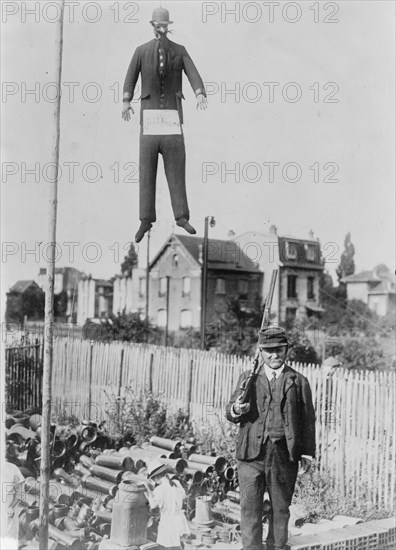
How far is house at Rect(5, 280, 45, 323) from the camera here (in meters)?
7.18

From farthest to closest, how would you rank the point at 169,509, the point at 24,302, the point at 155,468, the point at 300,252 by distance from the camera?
1. the point at 300,252
2. the point at 24,302
3. the point at 155,468
4. the point at 169,509

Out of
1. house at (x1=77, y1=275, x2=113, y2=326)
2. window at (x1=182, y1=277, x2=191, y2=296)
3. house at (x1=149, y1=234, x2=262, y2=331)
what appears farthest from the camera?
window at (x1=182, y1=277, x2=191, y2=296)

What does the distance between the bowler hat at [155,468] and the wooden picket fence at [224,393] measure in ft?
5.24

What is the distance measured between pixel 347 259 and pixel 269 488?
8338 mm

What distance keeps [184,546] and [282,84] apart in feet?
14.4

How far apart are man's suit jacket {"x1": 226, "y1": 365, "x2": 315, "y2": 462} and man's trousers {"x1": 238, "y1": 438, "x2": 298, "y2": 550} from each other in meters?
0.07

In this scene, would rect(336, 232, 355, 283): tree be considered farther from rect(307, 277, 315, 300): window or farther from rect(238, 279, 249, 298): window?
rect(238, 279, 249, 298): window

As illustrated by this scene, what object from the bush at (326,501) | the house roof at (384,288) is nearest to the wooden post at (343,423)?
the bush at (326,501)

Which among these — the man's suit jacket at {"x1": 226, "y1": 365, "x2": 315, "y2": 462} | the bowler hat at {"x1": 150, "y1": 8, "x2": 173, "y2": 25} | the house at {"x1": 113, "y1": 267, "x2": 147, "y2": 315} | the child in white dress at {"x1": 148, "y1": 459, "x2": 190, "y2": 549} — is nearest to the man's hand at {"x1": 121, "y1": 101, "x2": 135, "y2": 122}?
the bowler hat at {"x1": 150, "y1": 8, "x2": 173, "y2": 25}

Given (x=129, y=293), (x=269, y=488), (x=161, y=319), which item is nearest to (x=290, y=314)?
(x=161, y=319)

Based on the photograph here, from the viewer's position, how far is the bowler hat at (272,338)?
16.1ft

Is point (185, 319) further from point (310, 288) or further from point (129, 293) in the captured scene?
point (129, 293)

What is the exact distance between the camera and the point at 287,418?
4801 mm

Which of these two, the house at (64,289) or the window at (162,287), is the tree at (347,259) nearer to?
the window at (162,287)
